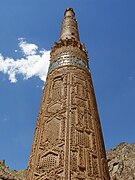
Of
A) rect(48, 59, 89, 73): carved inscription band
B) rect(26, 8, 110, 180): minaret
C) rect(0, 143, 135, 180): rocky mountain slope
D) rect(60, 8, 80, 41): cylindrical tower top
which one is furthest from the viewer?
rect(0, 143, 135, 180): rocky mountain slope

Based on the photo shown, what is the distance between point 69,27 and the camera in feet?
30.7

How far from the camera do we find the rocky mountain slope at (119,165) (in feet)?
50.0

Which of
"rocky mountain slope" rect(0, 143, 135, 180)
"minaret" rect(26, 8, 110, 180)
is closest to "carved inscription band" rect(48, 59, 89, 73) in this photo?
"minaret" rect(26, 8, 110, 180)

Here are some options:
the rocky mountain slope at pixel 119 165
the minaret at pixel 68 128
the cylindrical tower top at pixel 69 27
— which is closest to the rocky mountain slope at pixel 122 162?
the rocky mountain slope at pixel 119 165

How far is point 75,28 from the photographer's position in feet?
30.9

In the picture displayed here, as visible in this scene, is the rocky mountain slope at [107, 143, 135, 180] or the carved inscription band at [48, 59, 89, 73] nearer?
the carved inscription band at [48, 59, 89, 73]

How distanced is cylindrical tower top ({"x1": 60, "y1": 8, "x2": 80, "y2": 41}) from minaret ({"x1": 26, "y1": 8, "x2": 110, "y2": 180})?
107 centimetres

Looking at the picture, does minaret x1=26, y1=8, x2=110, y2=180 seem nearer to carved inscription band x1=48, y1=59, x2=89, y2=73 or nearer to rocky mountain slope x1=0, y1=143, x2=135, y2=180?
carved inscription band x1=48, y1=59, x2=89, y2=73

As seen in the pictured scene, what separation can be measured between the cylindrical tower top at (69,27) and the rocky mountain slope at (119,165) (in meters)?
9.52

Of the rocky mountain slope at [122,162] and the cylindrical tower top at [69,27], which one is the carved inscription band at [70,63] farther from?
the rocky mountain slope at [122,162]

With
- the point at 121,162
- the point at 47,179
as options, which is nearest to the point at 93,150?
the point at 47,179

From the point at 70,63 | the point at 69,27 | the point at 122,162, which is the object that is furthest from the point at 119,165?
the point at 70,63

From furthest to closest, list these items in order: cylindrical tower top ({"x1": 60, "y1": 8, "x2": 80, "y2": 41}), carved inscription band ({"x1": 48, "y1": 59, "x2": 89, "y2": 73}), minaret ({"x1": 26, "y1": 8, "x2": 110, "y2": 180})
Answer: cylindrical tower top ({"x1": 60, "y1": 8, "x2": 80, "y2": 41})
carved inscription band ({"x1": 48, "y1": 59, "x2": 89, "y2": 73})
minaret ({"x1": 26, "y1": 8, "x2": 110, "y2": 180})

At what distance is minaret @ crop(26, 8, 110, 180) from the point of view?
452 cm
